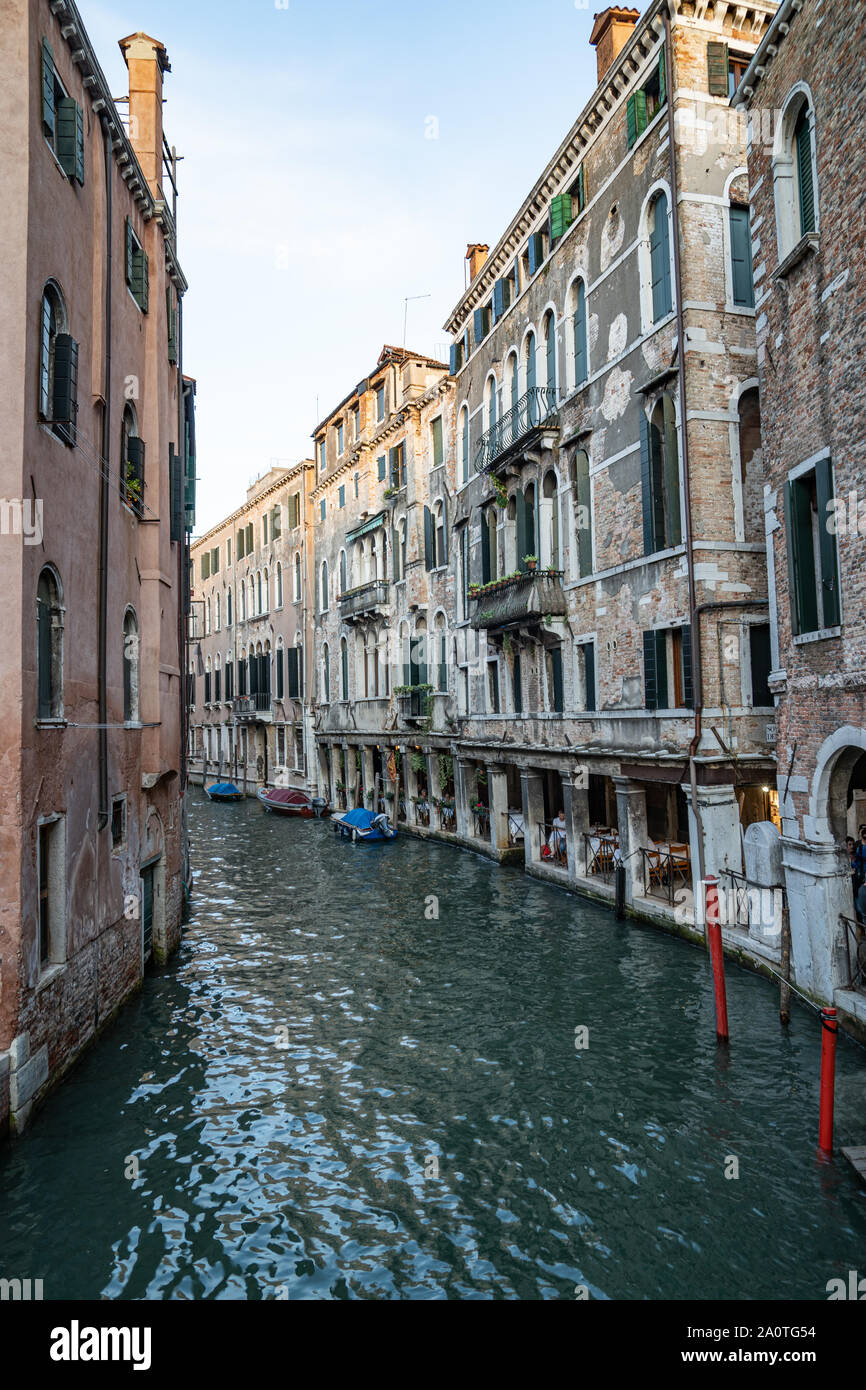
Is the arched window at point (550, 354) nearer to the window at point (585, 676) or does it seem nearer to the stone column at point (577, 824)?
the window at point (585, 676)

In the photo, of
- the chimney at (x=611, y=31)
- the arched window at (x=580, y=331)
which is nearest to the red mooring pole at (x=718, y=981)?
the arched window at (x=580, y=331)

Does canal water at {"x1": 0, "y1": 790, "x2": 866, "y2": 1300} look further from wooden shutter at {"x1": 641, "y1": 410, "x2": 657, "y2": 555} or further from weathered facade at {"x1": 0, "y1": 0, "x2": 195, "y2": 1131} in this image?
wooden shutter at {"x1": 641, "y1": 410, "x2": 657, "y2": 555}

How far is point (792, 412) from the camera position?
418 inches

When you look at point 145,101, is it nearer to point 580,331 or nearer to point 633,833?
point 580,331

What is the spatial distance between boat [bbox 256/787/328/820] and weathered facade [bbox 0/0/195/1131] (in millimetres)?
20751

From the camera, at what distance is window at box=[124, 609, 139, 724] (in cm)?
1273

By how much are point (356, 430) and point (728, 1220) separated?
33214mm

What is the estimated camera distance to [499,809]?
76.5ft

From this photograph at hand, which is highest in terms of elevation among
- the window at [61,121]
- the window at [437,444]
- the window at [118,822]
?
the window at [437,444]

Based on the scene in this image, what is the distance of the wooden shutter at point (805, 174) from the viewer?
10.4 meters

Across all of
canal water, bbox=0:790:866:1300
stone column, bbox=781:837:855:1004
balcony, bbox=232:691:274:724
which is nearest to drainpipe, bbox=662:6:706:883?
canal water, bbox=0:790:866:1300

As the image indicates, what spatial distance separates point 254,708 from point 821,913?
39.4 meters

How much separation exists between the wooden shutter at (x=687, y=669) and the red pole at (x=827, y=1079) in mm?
7248

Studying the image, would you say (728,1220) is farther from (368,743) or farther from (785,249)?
(368,743)
